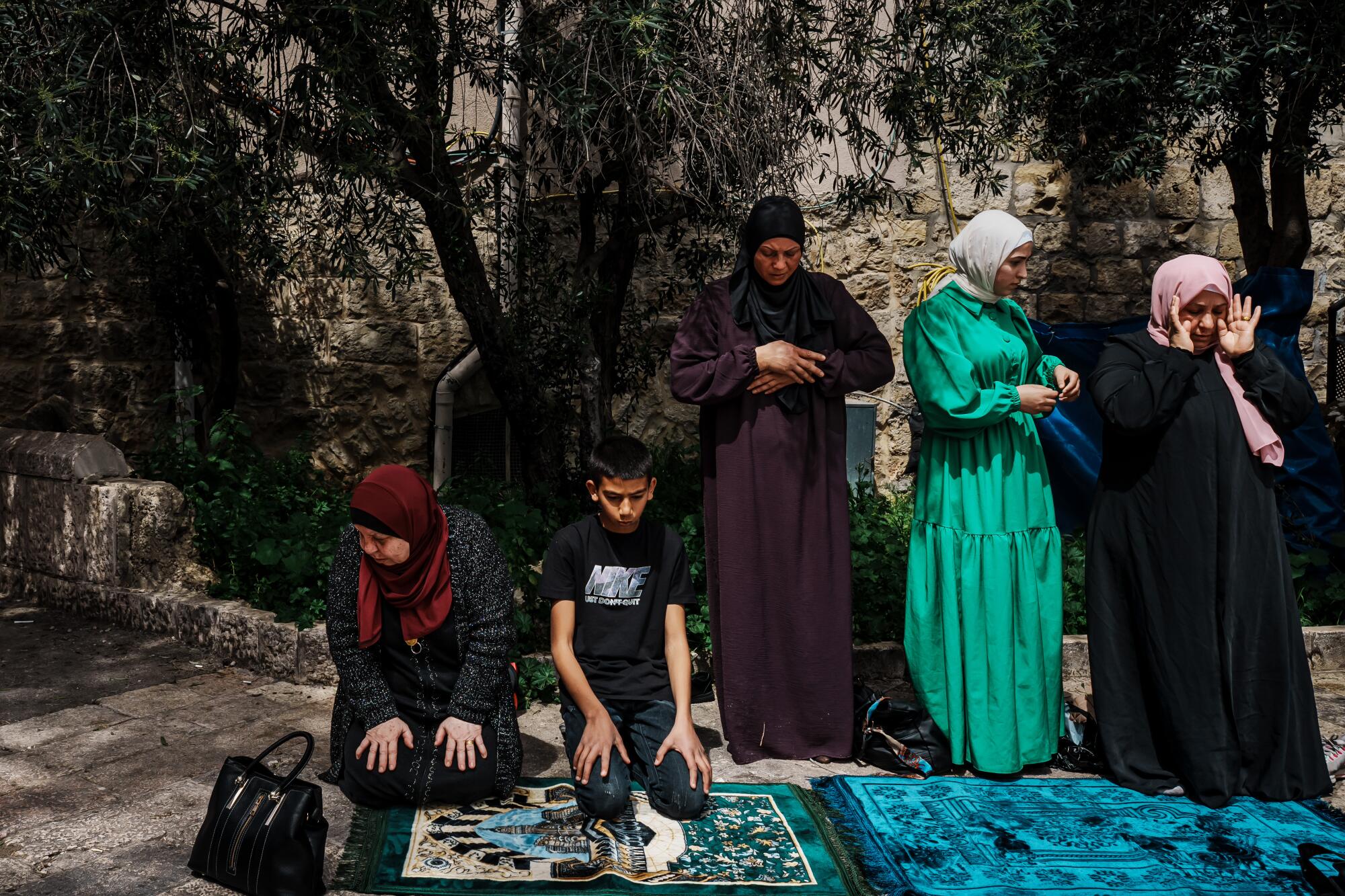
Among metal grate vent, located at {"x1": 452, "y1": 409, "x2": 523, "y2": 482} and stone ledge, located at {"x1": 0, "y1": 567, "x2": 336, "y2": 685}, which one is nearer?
stone ledge, located at {"x1": 0, "y1": 567, "x2": 336, "y2": 685}

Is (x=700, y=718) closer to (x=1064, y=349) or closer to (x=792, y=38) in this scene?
(x=792, y=38)

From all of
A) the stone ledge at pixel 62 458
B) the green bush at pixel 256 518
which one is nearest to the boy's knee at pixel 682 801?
the green bush at pixel 256 518

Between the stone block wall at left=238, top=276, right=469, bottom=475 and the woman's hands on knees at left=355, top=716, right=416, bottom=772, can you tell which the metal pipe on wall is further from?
the woman's hands on knees at left=355, top=716, right=416, bottom=772

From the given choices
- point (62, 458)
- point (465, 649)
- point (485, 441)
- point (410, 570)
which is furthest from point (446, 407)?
point (410, 570)

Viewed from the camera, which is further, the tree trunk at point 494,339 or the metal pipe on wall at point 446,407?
the metal pipe on wall at point 446,407

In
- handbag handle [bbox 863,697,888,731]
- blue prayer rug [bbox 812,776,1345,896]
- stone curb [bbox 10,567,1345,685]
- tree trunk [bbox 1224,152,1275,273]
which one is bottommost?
blue prayer rug [bbox 812,776,1345,896]

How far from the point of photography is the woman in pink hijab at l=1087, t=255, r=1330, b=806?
3.89m

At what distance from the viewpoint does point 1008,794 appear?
3.90 meters

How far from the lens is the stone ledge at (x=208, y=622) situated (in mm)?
4934

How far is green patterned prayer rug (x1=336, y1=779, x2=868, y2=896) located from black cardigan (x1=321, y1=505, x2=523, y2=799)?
0.21m

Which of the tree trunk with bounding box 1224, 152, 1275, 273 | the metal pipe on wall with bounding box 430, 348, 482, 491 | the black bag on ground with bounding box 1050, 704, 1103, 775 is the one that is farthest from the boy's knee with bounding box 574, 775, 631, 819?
the tree trunk with bounding box 1224, 152, 1275, 273

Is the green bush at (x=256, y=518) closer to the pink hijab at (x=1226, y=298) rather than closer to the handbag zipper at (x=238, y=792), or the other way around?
the handbag zipper at (x=238, y=792)

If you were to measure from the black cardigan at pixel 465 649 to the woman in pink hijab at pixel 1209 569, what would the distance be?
1.94 metres

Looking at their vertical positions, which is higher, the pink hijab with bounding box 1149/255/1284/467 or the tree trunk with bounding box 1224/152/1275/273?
the tree trunk with bounding box 1224/152/1275/273
